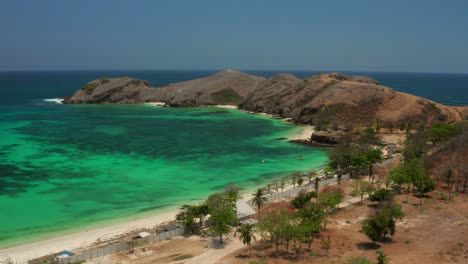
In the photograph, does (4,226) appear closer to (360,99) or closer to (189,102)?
(360,99)

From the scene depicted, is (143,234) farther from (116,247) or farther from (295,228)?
(295,228)

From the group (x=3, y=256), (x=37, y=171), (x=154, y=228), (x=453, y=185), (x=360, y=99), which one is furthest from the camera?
(x=360, y=99)

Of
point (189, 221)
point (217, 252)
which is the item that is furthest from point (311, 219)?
point (189, 221)

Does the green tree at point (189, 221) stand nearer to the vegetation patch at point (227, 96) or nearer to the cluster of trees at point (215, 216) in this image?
the cluster of trees at point (215, 216)

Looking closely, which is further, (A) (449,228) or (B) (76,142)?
(B) (76,142)

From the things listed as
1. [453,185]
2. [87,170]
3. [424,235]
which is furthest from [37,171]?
[453,185]

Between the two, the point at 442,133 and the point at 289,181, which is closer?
the point at 289,181
